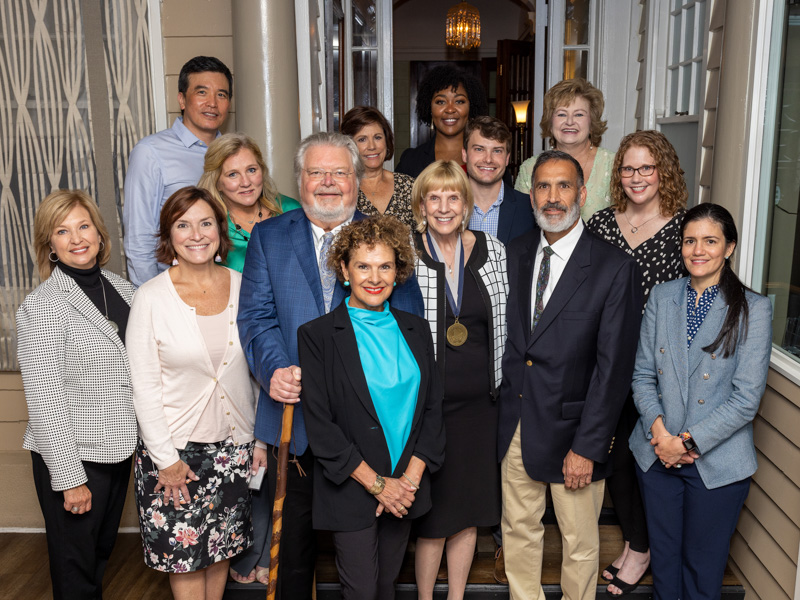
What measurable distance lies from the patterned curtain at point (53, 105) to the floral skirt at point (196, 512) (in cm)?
182

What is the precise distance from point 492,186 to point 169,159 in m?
1.47

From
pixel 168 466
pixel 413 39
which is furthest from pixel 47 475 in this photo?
pixel 413 39

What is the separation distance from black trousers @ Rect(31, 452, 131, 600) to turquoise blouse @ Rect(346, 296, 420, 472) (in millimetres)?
1072

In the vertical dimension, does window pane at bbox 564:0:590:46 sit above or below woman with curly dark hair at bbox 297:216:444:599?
above

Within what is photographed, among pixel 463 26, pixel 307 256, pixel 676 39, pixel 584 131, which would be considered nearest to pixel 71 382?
pixel 307 256

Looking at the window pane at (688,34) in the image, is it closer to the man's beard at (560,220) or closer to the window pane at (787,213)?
the window pane at (787,213)

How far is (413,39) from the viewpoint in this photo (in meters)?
10.4

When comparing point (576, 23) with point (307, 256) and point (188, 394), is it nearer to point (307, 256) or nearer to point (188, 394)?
point (307, 256)

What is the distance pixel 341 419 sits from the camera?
2312 mm

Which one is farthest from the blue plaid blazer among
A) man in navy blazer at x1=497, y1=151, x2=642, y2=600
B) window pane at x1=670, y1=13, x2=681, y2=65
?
window pane at x1=670, y1=13, x2=681, y2=65

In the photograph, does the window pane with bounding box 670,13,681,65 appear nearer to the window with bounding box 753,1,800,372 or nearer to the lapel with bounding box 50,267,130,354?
the window with bounding box 753,1,800,372

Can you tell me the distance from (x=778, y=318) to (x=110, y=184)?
10.7ft

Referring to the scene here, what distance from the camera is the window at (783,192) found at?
8.63ft

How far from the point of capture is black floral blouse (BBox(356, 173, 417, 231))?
3.20 m
